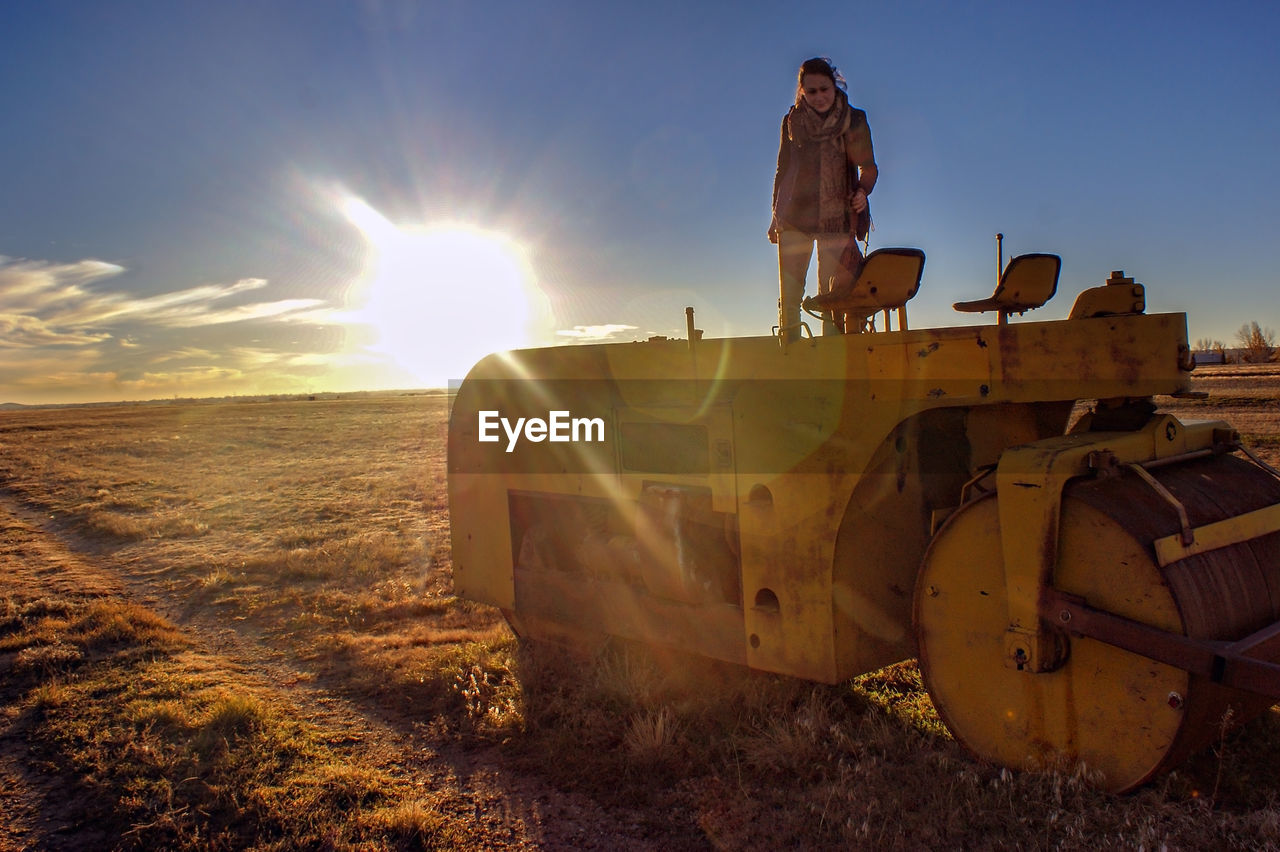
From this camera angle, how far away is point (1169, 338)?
3.31 m

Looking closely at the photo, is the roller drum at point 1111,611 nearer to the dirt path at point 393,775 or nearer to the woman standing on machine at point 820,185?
the dirt path at point 393,775

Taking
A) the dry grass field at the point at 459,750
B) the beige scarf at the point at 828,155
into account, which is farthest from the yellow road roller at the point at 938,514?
the beige scarf at the point at 828,155

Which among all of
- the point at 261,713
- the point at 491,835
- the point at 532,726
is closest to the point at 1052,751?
the point at 491,835

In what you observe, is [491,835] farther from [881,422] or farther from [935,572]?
[881,422]

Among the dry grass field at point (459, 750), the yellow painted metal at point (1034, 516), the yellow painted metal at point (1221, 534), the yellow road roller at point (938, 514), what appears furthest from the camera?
the dry grass field at point (459, 750)

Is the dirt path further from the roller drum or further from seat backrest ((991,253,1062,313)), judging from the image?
seat backrest ((991,253,1062,313))

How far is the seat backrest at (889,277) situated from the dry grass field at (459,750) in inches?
89.1

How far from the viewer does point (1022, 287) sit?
12.6 feet

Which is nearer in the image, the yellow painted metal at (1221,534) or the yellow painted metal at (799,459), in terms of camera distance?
the yellow painted metal at (1221,534)

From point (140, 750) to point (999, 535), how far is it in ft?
16.1

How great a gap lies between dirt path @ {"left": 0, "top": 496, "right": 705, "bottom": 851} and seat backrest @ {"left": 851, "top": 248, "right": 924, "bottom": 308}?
2758mm

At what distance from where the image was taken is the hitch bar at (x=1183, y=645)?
2662 millimetres

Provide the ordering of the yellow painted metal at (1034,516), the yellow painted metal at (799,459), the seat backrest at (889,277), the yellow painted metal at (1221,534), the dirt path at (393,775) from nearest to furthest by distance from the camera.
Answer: the yellow painted metal at (1221,534) < the yellow painted metal at (1034,516) < the yellow painted metal at (799,459) < the dirt path at (393,775) < the seat backrest at (889,277)

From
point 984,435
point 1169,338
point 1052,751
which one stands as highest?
point 1169,338
